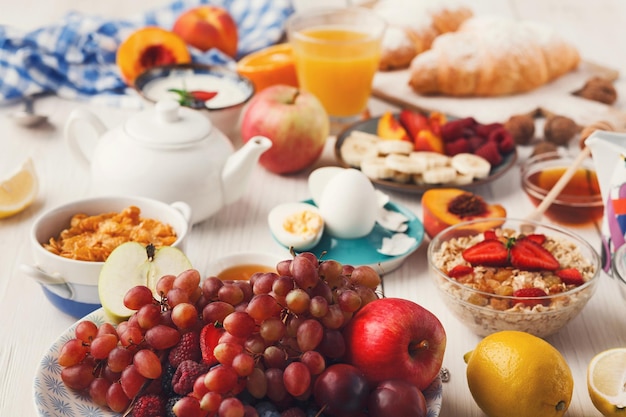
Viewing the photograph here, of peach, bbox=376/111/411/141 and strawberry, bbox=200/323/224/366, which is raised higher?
strawberry, bbox=200/323/224/366

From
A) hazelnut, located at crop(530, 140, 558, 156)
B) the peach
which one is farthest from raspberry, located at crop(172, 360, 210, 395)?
hazelnut, located at crop(530, 140, 558, 156)

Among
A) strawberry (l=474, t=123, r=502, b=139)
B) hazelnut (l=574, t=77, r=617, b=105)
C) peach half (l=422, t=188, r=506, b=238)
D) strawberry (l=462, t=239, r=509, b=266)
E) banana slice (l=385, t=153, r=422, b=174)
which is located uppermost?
strawberry (l=462, t=239, r=509, b=266)

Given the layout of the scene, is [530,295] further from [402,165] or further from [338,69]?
[338,69]

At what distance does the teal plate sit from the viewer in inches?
55.7

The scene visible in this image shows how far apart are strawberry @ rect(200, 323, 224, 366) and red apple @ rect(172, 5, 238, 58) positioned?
1.57 metres

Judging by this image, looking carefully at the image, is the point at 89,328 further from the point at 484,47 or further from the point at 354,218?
the point at 484,47

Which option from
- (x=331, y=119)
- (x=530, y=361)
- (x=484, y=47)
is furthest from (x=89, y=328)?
(x=484, y=47)

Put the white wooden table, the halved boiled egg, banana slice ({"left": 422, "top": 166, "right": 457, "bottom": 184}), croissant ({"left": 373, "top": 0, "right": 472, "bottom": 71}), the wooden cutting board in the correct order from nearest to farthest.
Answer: the white wooden table
the halved boiled egg
banana slice ({"left": 422, "top": 166, "right": 457, "bottom": 184})
the wooden cutting board
croissant ({"left": 373, "top": 0, "right": 472, "bottom": 71})

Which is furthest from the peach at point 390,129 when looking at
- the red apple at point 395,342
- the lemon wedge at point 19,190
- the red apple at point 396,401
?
the red apple at point 396,401

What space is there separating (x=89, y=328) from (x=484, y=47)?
1.50 metres

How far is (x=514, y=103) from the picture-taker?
2.13m

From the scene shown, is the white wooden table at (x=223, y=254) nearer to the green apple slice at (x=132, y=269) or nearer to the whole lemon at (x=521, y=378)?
the whole lemon at (x=521, y=378)

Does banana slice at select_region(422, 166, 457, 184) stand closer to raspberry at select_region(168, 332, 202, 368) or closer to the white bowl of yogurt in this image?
the white bowl of yogurt

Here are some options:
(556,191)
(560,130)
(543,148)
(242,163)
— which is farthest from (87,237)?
(560,130)
